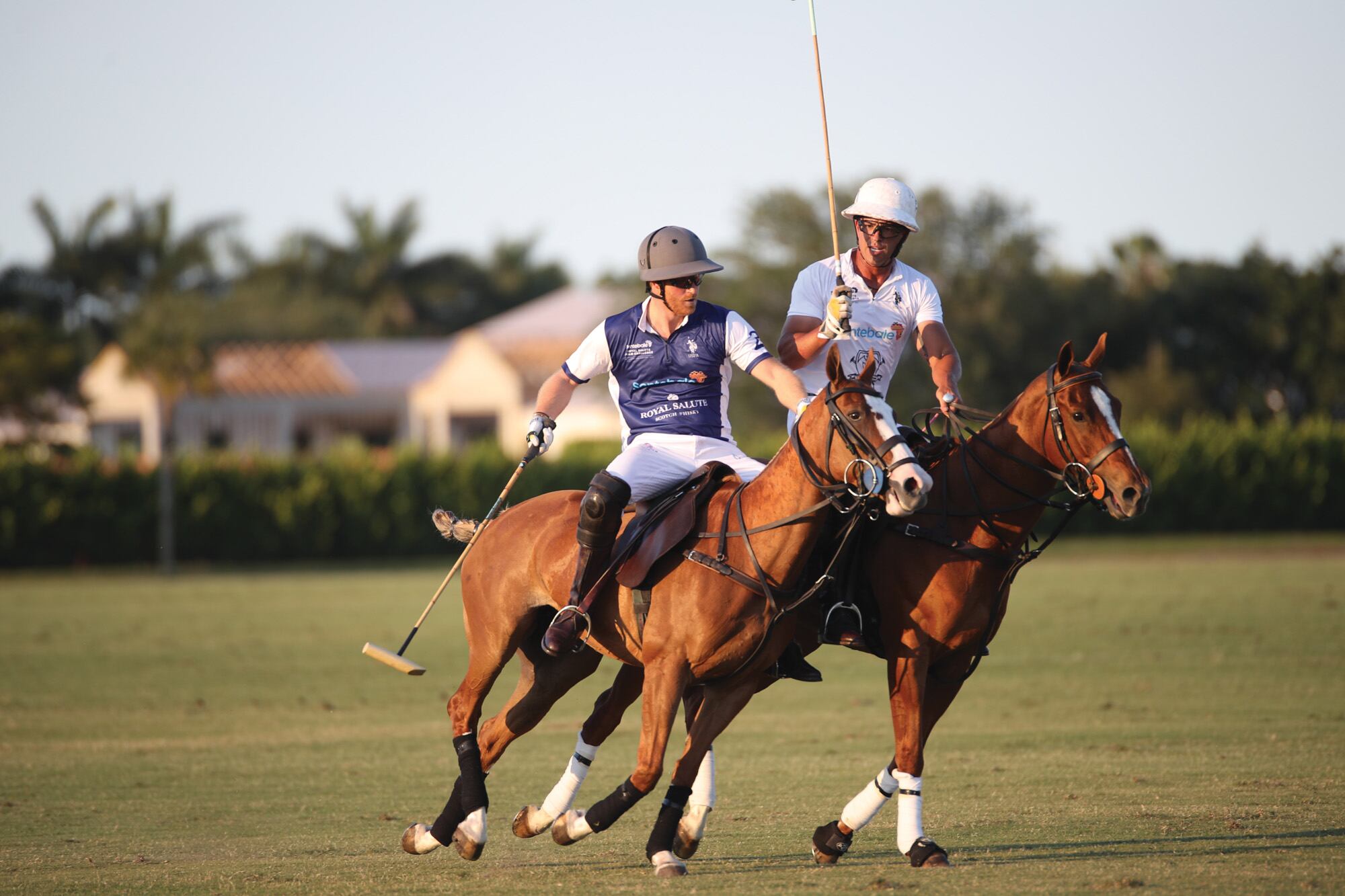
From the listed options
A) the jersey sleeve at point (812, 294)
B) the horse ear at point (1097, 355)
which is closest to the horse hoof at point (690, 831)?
the jersey sleeve at point (812, 294)

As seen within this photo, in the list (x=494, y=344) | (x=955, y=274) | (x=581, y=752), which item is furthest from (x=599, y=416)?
(x=581, y=752)

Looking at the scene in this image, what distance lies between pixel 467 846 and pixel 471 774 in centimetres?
35

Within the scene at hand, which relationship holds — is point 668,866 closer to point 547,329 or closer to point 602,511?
point 602,511

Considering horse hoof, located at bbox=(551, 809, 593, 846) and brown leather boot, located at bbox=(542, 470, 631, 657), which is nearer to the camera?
brown leather boot, located at bbox=(542, 470, 631, 657)

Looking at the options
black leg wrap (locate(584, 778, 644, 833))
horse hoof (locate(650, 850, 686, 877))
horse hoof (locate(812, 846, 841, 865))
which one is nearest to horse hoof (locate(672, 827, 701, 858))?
horse hoof (locate(650, 850, 686, 877))

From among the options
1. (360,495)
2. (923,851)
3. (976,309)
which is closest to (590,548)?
(923,851)

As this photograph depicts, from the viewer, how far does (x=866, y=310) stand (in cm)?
782

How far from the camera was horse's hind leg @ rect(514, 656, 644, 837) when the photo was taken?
7.36 m

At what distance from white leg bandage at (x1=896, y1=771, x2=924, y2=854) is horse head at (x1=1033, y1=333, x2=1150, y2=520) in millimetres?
1505

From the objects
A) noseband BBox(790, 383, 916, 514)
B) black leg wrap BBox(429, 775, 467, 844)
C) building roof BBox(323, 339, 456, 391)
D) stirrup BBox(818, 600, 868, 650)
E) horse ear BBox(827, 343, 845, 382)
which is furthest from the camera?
building roof BBox(323, 339, 456, 391)

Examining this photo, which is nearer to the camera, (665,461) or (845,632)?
(845,632)

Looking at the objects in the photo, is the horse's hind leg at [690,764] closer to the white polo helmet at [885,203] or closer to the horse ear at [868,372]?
the horse ear at [868,372]

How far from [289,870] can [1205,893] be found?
A: 160 inches

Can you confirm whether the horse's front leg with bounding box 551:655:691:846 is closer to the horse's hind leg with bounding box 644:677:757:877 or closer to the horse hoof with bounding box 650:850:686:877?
the horse's hind leg with bounding box 644:677:757:877
